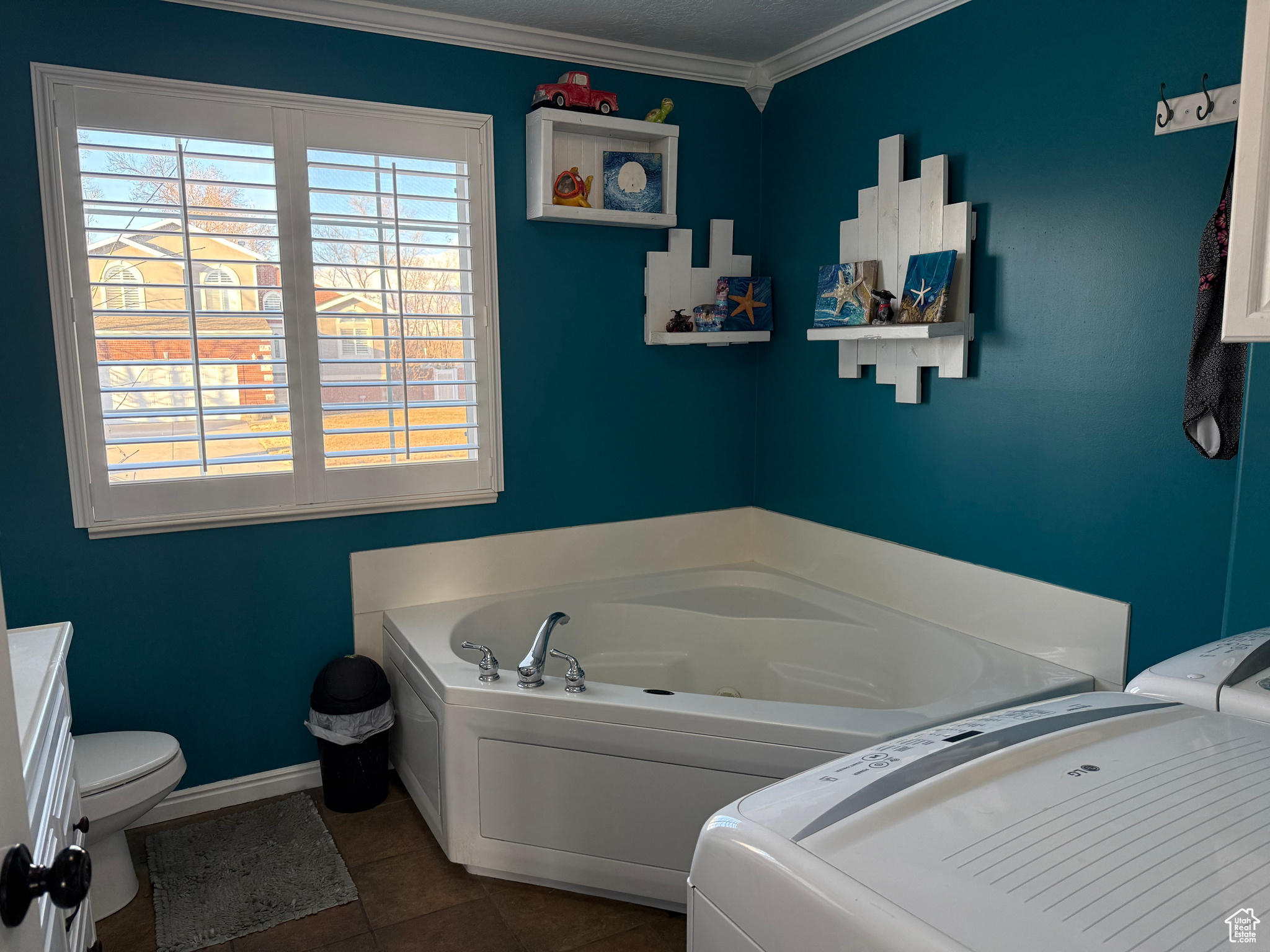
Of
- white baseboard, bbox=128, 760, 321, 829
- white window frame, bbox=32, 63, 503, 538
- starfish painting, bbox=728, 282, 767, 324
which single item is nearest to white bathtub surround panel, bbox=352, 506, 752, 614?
white window frame, bbox=32, 63, 503, 538

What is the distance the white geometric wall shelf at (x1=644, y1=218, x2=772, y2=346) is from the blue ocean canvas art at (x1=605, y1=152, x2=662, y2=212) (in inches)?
7.7

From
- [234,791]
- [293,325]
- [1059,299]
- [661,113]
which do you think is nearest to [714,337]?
[661,113]

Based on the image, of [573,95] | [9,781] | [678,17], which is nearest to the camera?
[9,781]

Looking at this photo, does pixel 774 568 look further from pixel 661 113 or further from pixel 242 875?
pixel 242 875

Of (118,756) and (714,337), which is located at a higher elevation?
(714,337)

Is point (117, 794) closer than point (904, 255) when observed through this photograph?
Yes

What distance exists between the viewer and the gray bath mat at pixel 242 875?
223cm

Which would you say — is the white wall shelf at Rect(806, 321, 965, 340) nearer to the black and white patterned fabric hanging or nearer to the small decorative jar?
the small decorative jar

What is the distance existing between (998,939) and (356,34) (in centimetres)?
291

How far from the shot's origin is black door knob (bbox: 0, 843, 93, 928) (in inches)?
29.0

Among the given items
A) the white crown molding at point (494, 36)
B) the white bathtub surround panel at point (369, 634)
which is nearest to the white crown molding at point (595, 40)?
the white crown molding at point (494, 36)

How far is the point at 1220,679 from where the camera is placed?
133 centimetres

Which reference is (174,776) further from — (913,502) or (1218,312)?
(1218,312)

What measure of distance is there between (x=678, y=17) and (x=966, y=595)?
205cm
